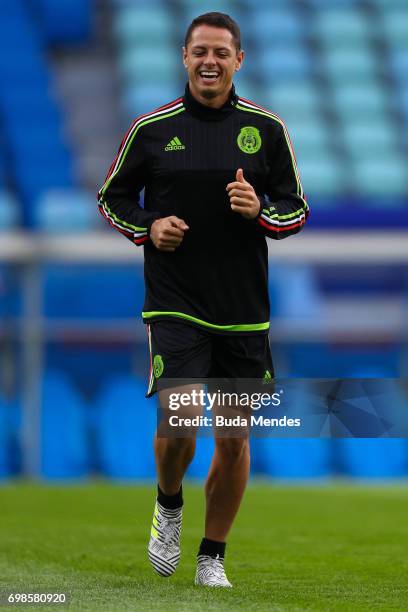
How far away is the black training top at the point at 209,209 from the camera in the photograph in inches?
199

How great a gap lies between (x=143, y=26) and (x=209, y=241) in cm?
1749

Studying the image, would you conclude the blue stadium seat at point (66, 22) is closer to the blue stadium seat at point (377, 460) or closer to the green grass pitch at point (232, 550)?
the blue stadium seat at point (377, 460)

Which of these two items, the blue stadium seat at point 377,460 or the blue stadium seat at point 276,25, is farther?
the blue stadium seat at point 276,25

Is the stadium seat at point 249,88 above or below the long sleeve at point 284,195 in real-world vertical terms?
above

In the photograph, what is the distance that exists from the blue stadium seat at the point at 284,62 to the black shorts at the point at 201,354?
55.3ft

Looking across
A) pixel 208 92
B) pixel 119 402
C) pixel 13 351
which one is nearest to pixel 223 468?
pixel 208 92

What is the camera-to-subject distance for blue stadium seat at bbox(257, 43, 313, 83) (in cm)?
2167

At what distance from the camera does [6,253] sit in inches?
539

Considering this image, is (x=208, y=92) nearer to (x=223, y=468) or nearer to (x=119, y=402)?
(x=223, y=468)

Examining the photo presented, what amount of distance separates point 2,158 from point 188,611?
1494 cm

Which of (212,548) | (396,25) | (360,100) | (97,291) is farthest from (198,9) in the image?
(212,548)

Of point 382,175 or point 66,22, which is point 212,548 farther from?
point 66,22

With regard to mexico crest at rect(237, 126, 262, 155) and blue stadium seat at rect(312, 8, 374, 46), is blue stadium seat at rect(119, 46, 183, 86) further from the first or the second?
mexico crest at rect(237, 126, 262, 155)

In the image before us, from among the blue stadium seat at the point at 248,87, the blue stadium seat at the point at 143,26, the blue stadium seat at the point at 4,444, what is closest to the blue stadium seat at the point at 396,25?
the blue stadium seat at the point at 248,87
